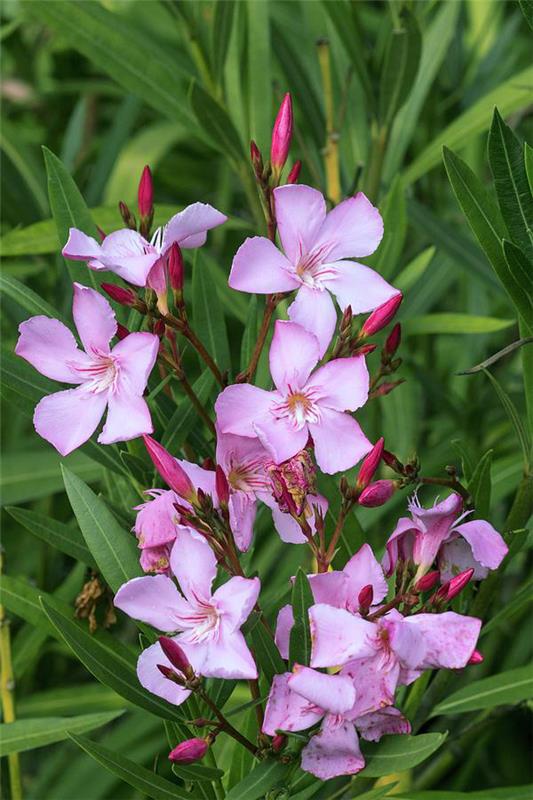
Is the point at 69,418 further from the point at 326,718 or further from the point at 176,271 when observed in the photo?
the point at 326,718

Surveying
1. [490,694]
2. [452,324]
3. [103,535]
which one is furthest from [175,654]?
[452,324]

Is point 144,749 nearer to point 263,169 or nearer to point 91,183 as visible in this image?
point 91,183

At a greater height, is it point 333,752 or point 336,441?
point 336,441

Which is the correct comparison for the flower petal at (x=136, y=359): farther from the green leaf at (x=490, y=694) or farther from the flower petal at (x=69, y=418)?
the green leaf at (x=490, y=694)

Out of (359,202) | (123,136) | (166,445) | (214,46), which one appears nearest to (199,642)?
(166,445)

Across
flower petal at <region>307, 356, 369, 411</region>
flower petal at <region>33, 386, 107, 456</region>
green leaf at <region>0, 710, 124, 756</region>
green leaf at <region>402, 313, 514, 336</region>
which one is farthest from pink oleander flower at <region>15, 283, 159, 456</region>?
green leaf at <region>402, 313, 514, 336</region>

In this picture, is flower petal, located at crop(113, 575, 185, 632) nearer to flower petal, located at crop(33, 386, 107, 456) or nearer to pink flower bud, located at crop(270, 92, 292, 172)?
flower petal, located at crop(33, 386, 107, 456)
